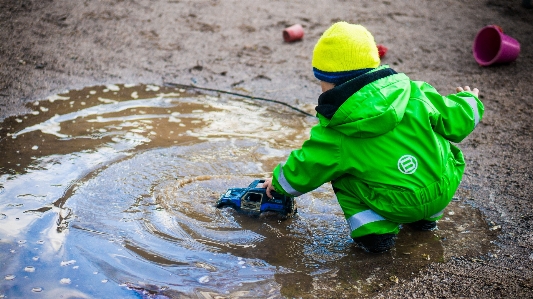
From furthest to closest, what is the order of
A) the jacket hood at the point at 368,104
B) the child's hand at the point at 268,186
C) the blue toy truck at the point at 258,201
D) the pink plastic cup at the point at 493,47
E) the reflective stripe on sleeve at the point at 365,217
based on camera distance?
the pink plastic cup at the point at 493,47, the blue toy truck at the point at 258,201, the child's hand at the point at 268,186, the reflective stripe on sleeve at the point at 365,217, the jacket hood at the point at 368,104

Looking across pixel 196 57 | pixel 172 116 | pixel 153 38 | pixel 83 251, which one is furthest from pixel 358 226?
pixel 153 38

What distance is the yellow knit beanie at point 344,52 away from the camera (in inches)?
110

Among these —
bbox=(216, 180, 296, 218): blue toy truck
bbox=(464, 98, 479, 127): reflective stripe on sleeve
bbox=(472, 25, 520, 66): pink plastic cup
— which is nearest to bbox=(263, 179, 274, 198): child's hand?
bbox=(216, 180, 296, 218): blue toy truck

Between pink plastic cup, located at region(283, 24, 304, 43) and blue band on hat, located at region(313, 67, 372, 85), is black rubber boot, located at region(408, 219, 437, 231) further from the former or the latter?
pink plastic cup, located at region(283, 24, 304, 43)

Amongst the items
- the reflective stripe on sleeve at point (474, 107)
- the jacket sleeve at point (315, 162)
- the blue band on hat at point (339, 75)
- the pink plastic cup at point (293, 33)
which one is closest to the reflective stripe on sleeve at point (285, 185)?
the jacket sleeve at point (315, 162)

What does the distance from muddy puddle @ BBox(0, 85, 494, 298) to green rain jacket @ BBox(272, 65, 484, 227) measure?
14.8 inches

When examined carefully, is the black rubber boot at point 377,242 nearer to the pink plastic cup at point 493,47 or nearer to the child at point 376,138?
the child at point 376,138

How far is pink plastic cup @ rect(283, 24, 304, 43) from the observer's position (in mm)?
6512

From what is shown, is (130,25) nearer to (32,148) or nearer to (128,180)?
(32,148)

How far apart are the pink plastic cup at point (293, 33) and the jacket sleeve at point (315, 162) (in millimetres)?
3780

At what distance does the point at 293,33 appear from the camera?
6512mm

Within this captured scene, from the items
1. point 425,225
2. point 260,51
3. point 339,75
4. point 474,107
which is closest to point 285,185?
point 339,75

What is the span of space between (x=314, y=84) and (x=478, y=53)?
187 cm

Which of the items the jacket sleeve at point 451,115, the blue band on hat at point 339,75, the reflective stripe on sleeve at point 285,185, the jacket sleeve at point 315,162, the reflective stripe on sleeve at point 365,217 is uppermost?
the blue band on hat at point 339,75
